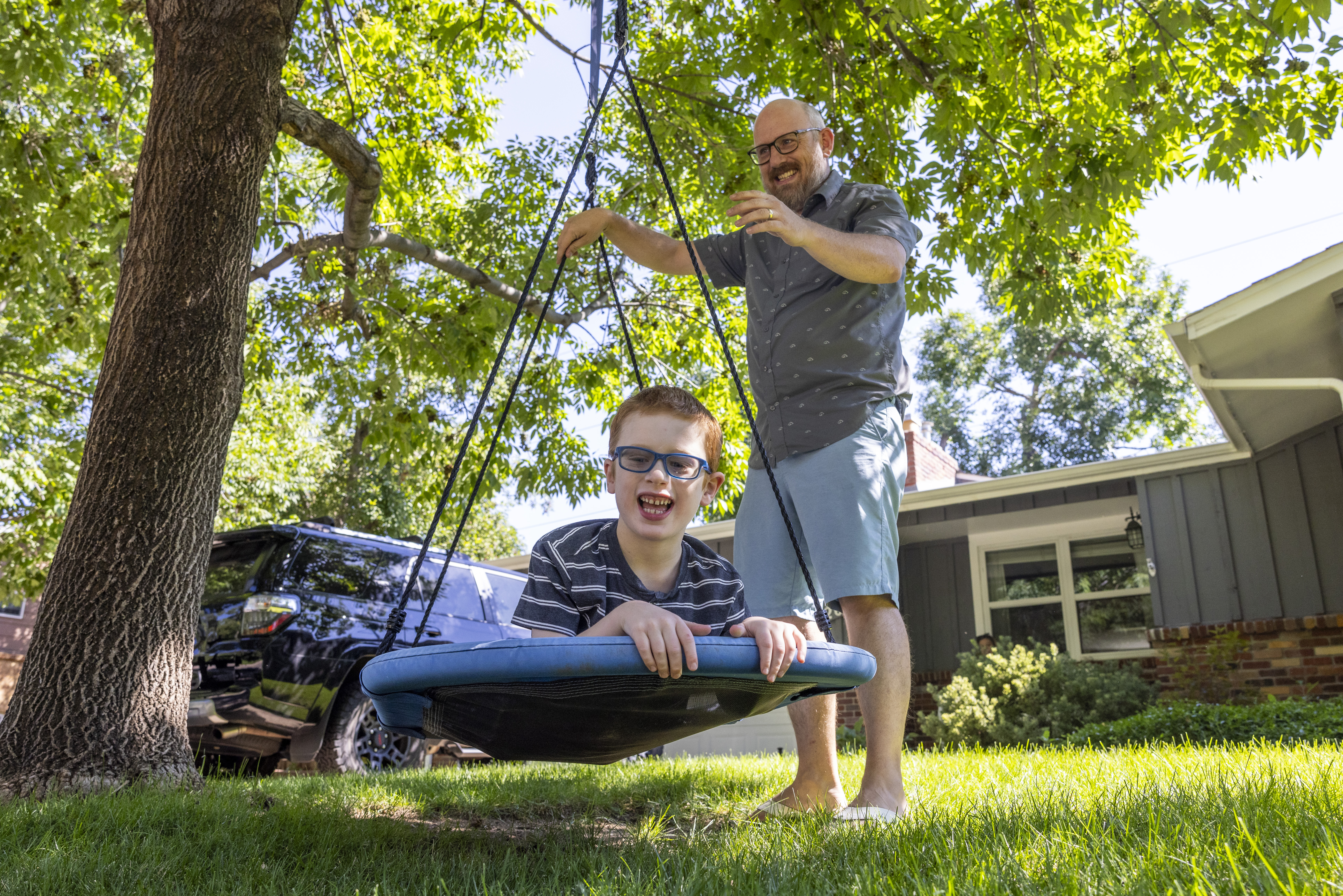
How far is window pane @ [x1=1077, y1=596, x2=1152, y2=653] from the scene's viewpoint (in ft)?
34.1

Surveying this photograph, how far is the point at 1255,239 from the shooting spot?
26188 millimetres

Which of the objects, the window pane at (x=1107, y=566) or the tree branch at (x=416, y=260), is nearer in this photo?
the tree branch at (x=416, y=260)

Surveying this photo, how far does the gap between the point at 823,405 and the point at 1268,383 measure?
5648 mm

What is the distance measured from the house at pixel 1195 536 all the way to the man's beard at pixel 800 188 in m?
4.59

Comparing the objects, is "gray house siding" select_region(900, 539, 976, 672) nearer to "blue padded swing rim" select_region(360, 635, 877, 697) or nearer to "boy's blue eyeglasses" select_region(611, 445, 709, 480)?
"boy's blue eyeglasses" select_region(611, 445, 709, 480)

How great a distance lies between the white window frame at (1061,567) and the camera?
34.7ft

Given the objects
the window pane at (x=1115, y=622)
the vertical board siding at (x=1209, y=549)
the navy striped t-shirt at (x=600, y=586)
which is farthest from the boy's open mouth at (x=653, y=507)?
the window pane at (x=1115, y=622)

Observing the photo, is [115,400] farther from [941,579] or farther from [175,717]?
[941,579]

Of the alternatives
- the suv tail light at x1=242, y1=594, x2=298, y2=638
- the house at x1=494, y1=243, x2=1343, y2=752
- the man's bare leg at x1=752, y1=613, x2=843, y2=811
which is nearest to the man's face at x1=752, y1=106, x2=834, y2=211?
the man's bare leg at x1=752, y1=613, x2=843, y2=811

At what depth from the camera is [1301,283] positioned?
6.45 m

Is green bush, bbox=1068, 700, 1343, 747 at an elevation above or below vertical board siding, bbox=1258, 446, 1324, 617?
below

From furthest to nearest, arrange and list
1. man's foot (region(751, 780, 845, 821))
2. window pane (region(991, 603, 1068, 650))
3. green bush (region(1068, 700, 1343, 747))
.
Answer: window pane (region(991, 603, 1068, 650)), green bush (region(1068, 700, 1343, 747)), man's foot (region(751, 780, 845, 821))

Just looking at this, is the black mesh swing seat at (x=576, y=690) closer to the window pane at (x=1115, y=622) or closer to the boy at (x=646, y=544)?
the boy at (x=646, y=544)

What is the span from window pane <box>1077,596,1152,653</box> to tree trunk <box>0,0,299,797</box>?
969cm
